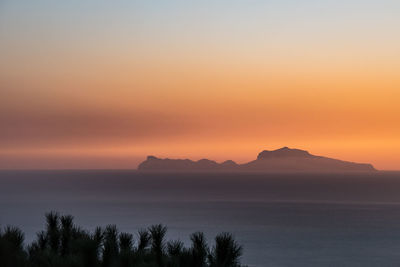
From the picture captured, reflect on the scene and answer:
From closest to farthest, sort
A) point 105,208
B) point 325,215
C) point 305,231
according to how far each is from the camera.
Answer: point 305,231 < point 325,215 < point 105,208

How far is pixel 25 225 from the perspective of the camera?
94250mm

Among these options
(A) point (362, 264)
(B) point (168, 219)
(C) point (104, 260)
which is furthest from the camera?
(B) point (168, 219)

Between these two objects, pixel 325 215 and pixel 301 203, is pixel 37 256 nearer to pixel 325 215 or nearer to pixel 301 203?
pixel 325 215

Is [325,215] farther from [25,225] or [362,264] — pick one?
[25,225]

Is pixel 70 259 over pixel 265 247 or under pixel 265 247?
over

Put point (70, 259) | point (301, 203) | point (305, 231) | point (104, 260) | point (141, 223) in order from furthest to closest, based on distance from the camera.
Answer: point (301, 203)
point (141, 223)
point (305, 231)
point (104, 260)
point (70, 259)

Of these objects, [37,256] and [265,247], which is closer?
[37,256]

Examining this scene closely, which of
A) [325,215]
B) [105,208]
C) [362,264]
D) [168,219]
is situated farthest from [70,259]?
[105,208]

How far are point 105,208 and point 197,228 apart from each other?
38484 millimetres

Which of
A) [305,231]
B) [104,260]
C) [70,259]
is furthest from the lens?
[305,231]

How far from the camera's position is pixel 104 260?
16594mm

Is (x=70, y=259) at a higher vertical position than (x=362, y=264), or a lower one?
higher

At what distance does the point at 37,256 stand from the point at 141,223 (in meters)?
85.3

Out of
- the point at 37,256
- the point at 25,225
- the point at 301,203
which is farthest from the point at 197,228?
the point at 37,256
